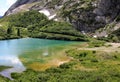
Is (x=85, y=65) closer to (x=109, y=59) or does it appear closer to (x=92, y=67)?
(x=92, y=67)

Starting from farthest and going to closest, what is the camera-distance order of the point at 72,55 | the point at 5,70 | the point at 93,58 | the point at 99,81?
the point at 72,55 → the point at 93,58 → the point at 5,70 → the point at 99,81

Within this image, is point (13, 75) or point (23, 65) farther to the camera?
point (23, 65)

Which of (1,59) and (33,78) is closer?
(33,78)

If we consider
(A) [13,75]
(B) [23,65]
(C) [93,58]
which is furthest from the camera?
(C) [93,58]

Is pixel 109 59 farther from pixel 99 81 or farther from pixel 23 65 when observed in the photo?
pixel 99 81

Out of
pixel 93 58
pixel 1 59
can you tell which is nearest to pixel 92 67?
pixel 93 58

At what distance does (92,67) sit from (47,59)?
1023 inches

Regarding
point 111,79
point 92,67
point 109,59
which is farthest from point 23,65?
point 111,79

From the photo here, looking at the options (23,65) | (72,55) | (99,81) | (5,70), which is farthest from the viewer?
(72,55)

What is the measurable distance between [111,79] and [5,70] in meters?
36.9

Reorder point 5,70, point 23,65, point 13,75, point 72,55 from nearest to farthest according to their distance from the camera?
point 13,75 → point 5,70 → point 23,65 → point 72,55

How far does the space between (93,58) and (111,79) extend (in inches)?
1496

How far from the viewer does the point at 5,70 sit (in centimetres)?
9362

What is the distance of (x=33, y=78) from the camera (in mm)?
73250
